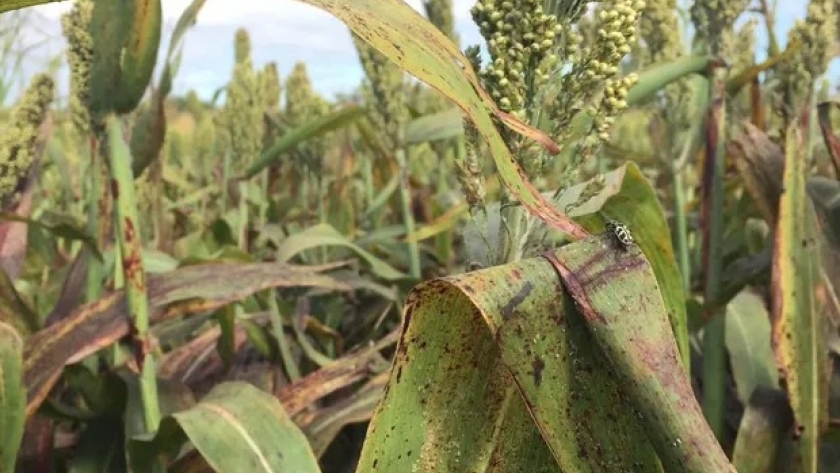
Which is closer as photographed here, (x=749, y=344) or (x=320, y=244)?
(x=749, y=344)

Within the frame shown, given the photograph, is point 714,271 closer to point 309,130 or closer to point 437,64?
point 309,130

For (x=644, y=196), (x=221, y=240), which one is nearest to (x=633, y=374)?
(x=644, y=196)

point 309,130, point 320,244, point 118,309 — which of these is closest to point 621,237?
point 118,309

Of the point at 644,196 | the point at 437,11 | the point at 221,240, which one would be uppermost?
the point at 437,11

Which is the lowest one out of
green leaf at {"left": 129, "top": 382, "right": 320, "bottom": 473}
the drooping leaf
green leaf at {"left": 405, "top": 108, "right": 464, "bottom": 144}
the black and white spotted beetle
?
the drooping leaf

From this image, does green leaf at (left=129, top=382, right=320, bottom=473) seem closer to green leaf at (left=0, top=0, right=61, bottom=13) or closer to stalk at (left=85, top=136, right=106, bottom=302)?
stalk at (left=85, top=136, right=106, bottom=302)

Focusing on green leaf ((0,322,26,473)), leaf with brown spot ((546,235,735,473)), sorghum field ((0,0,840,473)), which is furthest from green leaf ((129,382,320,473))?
leaf with brown spot ((546,235,735,473))

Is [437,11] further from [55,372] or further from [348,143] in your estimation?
[348,143]
